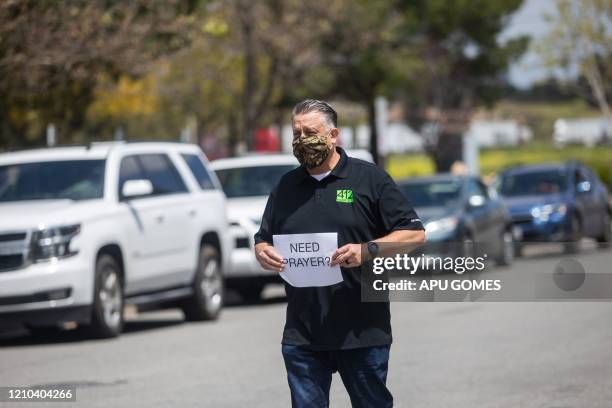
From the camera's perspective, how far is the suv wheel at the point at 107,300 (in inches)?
576

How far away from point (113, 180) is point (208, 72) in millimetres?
28304

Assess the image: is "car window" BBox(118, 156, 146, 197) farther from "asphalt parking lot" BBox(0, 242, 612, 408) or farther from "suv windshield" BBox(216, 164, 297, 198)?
"suv windshield" BBox(216, 164, 297, 198)

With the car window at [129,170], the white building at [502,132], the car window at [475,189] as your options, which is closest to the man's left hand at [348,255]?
the car window at [129,170]

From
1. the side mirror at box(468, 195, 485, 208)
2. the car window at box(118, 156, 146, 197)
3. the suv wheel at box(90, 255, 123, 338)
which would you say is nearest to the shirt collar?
the suv wheel at box(90, 255, 123, 338)

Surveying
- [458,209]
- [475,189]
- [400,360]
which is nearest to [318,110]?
[400,360]

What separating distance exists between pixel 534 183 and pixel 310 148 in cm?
2298

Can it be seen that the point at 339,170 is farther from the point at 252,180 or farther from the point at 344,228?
the point at 252,180

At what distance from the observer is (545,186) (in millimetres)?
28750

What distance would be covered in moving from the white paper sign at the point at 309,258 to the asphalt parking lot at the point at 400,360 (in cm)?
167

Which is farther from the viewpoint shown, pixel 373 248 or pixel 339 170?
pixel 339 170

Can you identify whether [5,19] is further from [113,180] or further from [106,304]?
[106,304]

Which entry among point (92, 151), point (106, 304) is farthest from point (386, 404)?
point (92, 151)

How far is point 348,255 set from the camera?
6.41 m

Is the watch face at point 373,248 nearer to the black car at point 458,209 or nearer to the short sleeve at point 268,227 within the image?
the short sleeve at point 268,227
